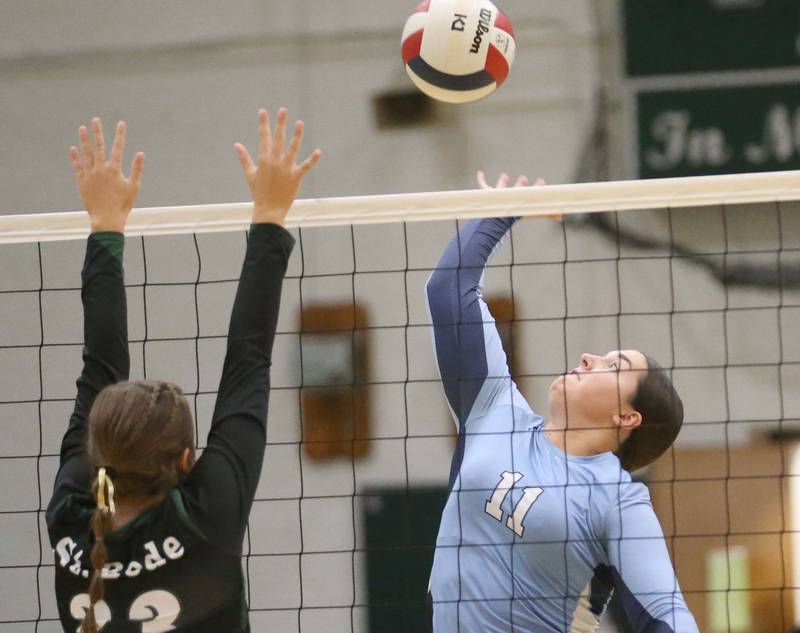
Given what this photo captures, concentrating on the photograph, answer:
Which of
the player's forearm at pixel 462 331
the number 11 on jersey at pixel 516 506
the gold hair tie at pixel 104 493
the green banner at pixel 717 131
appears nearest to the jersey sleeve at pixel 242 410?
the gold hair tie at pixel 104 493

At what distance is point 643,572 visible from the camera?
8.82 feet

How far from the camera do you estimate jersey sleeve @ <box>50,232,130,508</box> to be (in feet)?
6.88

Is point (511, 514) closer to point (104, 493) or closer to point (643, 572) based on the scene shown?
point (643, 572)

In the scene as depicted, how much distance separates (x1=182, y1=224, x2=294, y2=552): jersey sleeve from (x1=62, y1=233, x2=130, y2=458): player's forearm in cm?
23

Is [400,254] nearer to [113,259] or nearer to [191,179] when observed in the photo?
[191,179]

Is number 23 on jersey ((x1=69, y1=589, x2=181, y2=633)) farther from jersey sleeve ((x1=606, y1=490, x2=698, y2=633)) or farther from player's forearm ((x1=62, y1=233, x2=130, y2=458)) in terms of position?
jersey sleeve ((x1=606, y1=490, x2=698, y2=633))

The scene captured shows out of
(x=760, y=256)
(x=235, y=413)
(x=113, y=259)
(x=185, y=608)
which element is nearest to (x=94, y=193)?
(x=113, y=259)

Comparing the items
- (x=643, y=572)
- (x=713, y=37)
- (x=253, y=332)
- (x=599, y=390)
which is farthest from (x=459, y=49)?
(x=713, y=37)

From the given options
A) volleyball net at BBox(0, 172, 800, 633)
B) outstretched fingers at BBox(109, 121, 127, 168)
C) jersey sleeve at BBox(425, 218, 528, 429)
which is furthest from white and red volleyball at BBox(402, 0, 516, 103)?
volleyball net at BBox(0, 172, 800, 633)

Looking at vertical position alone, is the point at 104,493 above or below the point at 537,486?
above

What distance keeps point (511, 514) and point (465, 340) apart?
45 cm

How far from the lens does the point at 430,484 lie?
698cm

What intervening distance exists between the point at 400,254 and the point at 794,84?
2524mm

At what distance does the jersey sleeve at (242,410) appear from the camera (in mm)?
1935
